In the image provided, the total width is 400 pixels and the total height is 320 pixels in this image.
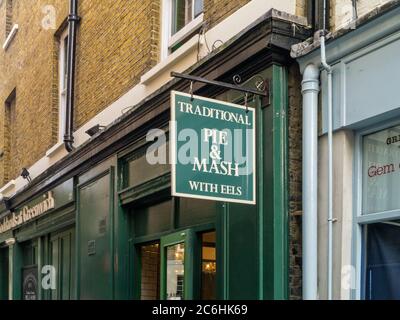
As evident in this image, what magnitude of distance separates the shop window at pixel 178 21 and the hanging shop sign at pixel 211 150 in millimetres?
2089

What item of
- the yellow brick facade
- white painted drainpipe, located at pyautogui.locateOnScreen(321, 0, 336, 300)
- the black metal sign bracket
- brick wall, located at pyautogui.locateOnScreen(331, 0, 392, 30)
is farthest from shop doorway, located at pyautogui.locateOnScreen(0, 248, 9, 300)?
brick wall, located at pyautogui.locateOnScreen(331, 0, 392, 30)

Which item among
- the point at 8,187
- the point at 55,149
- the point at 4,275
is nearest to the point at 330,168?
the point at 55,149

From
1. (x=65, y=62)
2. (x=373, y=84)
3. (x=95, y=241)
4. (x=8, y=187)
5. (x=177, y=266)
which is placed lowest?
(x=177, y=266)

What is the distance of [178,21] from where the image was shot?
8250 mm

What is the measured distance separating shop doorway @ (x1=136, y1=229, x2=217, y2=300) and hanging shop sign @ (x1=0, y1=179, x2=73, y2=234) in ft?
9.19

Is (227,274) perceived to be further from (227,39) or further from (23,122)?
(23,122)

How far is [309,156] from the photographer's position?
561cm

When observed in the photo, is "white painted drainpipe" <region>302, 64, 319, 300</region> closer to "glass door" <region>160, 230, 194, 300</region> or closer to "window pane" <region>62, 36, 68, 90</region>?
"glass door" <region>160, 230, 194, 300</region>

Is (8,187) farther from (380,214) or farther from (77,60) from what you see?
(380,214)

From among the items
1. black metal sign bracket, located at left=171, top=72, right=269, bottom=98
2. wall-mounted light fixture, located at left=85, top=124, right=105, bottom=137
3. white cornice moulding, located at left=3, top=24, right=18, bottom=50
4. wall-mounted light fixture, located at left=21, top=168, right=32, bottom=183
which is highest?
white cornice moulding, located at left=3, top=24, right=18, bottom=50

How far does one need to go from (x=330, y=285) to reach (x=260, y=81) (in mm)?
1917

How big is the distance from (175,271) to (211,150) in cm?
231

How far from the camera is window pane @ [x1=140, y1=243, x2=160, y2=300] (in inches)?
333

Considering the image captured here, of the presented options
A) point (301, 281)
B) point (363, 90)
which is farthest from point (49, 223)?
point (363, 90)
